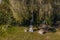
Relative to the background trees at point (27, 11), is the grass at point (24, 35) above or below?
below

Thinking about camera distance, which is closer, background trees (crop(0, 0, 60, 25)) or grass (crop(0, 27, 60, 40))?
grass (crop(0, 27, 60, 40))

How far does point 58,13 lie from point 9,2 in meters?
7.12

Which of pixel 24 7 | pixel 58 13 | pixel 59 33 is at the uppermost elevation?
pixel 24 7

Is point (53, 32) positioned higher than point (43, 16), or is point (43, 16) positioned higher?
point (43, 16)

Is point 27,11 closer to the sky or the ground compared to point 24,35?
closer to the sky

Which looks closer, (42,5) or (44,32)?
(44,32)

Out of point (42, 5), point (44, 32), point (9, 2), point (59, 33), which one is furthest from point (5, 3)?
point (59, 33)

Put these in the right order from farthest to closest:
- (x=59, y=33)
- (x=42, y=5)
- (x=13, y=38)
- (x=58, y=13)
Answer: (x=58, y=13) → (x=42, y=5) → (x=59, y=33) → (x=13, y=38)

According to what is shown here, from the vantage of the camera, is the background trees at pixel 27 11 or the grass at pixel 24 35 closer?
the grass at pixel 24 35

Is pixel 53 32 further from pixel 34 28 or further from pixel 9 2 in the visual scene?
pixel 9 2

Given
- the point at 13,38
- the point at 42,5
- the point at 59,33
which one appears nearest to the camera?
the point at 13,38

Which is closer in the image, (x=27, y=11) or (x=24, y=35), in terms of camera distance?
(x=24, y=35)

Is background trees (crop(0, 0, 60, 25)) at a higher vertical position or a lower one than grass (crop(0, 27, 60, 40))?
higher

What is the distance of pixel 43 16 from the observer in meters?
23.6
